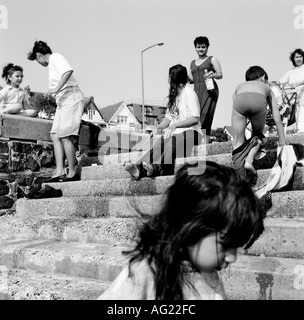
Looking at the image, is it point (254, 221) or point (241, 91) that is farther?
point (241, 91)

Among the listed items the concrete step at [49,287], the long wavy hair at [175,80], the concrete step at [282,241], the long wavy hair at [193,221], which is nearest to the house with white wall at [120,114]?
the long wavy hair at [175,80]

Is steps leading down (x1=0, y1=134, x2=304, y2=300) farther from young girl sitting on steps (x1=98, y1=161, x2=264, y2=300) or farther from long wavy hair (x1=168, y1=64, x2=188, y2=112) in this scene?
long wavy hair (x1=168, y1=64, x2=188, y2=112)

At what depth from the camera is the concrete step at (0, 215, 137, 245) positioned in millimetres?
4066

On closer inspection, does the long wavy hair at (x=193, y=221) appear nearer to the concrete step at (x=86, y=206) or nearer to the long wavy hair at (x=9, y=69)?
the concrete step at (x=86, y=206)

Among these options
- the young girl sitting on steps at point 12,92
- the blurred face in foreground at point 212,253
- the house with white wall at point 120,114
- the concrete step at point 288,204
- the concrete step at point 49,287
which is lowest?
the concrete step at point 49,287

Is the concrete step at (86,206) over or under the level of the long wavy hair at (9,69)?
under

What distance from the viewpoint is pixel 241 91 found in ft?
15.1

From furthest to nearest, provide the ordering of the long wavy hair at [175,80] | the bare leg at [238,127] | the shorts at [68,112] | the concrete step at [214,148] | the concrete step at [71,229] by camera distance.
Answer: the shorts at [68,112]
the long wavy hair at [175,80]
the concrete step at [214,148]
the bare leg at [238,127]
the concrete step at [71,229]

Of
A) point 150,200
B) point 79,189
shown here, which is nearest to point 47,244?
point 150,200

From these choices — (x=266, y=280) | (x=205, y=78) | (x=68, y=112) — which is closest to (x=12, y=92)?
(x=68, y=112)

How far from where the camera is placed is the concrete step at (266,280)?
2.55 metres

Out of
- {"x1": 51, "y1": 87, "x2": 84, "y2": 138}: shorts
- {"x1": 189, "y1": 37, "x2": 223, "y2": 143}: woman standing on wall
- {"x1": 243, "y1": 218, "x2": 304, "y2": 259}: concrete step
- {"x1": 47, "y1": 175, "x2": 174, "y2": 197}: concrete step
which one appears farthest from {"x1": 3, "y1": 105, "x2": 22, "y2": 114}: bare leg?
{"x1": 243, "y1": 218, "x2": 304, "y2": 259}: concrete step
